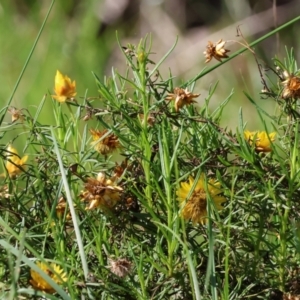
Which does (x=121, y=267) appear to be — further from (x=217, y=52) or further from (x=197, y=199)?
(x=217, y=52)

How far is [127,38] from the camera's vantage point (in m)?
3.30

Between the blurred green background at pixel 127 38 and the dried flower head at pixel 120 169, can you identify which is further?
the blurred green background at pixel 127 38

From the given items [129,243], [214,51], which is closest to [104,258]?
[129,243]

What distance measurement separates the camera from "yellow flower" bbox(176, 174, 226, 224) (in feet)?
2.21

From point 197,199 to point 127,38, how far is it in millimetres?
2687

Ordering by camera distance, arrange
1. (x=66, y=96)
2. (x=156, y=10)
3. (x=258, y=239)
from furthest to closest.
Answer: (x=156, y=10)
(x=66, y=96)
(x=258, y=239)

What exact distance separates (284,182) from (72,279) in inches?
9.5

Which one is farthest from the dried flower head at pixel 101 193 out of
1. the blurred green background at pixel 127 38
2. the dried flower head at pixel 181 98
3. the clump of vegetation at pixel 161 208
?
the blurred green background at pixel 127 38

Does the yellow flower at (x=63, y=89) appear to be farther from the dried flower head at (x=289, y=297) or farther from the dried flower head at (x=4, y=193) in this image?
the dried flower head at (x=289, y=297)

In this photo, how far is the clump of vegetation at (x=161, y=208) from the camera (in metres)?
0.66

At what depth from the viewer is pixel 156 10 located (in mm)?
3549

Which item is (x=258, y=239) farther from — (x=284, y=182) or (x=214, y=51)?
(x=214, y=51)

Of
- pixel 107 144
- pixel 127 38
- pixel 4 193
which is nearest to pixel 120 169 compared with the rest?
pixel 107 144

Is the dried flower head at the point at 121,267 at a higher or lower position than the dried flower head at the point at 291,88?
lower
